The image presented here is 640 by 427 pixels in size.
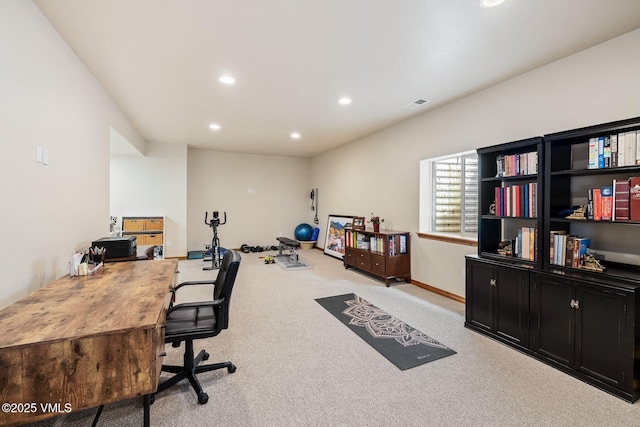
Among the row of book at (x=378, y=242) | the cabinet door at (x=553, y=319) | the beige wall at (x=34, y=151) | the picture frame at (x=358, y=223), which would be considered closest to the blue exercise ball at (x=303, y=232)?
the picture frame at (x=358, y=223)

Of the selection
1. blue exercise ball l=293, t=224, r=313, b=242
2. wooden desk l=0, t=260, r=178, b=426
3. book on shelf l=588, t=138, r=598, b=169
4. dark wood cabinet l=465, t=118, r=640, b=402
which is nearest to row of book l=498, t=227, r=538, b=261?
dark wood cabinet l=465, t=118, r=640, b=402

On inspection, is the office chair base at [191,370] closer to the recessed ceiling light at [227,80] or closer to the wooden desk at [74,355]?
the wooden desk at [74,355]

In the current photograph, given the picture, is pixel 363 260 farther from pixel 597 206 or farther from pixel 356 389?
pixel 597 206

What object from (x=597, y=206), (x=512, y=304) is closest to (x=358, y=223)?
(x=512, y=304)

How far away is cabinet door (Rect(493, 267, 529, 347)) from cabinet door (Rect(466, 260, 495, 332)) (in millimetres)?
62

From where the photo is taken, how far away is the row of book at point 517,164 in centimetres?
268

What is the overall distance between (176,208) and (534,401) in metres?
6.99

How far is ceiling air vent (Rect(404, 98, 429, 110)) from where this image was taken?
385cm

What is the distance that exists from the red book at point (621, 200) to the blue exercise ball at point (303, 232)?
671 centimetres

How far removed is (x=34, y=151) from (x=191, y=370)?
201 cm

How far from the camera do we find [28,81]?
1.97 metres

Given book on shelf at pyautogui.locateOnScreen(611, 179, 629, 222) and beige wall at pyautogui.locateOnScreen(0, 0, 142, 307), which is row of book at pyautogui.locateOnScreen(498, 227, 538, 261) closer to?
book on shelf at pyautogui.locateOnScreen(611, 179, 629, 222)

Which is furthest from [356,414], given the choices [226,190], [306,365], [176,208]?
[226,190]

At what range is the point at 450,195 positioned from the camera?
4.34 m
